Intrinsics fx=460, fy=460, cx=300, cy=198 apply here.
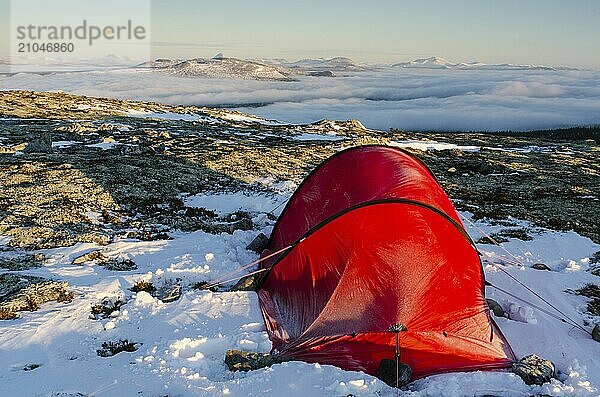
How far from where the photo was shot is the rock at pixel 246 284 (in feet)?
35.4

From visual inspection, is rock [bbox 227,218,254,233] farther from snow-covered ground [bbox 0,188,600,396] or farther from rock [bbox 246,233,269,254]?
snow-covered ground [bbox 0,188,600,396]

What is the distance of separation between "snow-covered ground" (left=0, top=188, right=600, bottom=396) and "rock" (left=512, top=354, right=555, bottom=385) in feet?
0.50

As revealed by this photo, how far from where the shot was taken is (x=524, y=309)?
9961mm

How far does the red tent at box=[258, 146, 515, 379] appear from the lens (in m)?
8.30

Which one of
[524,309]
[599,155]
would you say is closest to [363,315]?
[524,309]

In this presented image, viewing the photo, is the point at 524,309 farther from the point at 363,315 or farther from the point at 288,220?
the point at 288,220

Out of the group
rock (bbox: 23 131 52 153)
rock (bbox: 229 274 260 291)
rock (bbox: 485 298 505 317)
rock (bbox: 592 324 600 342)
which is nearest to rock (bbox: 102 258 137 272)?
rock (bbox: 229 274 260 291)

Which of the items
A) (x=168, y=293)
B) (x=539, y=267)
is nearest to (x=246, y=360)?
(x=168, y=293)

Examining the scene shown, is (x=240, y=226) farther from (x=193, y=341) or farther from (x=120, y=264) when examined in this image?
(x=193, y=341)

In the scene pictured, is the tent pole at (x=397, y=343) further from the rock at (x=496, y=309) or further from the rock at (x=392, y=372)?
the rock at (x=496, y=309)

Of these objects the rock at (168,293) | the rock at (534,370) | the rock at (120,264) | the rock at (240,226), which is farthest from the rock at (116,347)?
the rock at (240,226)

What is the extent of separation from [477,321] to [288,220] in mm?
4826

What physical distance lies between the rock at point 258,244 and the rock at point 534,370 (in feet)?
24.1

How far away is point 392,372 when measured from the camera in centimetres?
761
